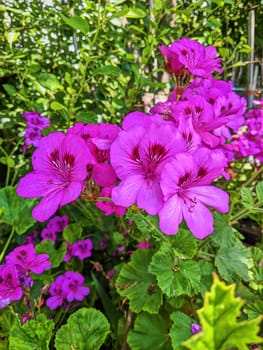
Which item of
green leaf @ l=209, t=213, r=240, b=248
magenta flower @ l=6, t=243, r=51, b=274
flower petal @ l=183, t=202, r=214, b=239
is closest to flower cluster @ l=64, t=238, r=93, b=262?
magenta flower @ l=6, t=243, r=51, b=274

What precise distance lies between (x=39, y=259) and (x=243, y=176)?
4.01 ft

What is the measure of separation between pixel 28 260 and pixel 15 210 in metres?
0.24

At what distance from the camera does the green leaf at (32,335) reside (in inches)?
27.2

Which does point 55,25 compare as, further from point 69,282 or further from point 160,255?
point 160,255

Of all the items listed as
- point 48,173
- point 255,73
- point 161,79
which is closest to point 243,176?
point 161,79

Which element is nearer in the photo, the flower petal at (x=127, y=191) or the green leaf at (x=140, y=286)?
the flower petal at (x=127, y=191)

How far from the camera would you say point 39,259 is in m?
0.99

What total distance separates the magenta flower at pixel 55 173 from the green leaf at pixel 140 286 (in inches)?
14.6

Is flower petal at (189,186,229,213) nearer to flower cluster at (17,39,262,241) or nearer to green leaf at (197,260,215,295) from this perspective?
flower cluster at (17,39,262,241)

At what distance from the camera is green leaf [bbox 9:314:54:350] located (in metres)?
0.69

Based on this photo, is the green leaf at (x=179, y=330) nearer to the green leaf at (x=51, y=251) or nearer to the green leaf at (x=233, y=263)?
the green leaf at (x=233, y=263)

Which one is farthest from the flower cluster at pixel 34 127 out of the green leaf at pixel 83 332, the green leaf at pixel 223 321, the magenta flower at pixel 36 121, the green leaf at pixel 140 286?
the green leaf at pixel 223 321

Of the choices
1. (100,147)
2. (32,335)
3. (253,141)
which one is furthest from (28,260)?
(253,141)

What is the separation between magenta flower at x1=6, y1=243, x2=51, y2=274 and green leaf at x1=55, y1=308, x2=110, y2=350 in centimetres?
24
